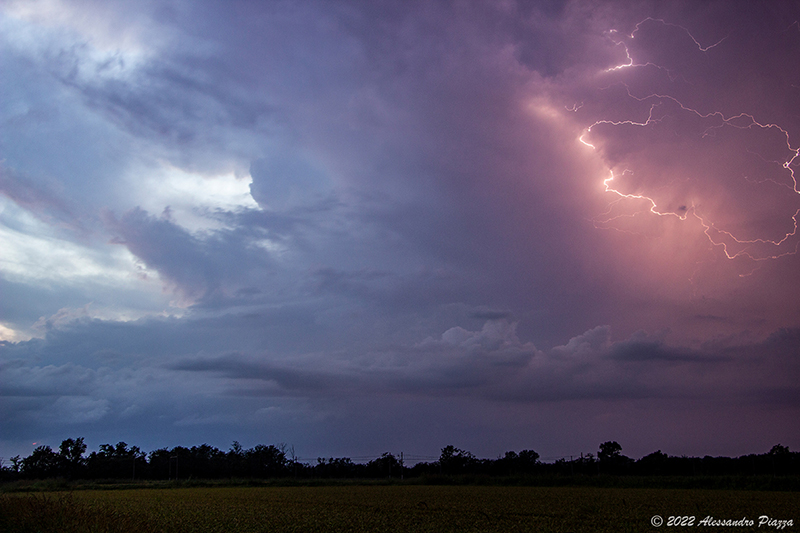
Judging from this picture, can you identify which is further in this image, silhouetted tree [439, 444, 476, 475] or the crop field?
silhouetted tree [439, 444, 476, 475]

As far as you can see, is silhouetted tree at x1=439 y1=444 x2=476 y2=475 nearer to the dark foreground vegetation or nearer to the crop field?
the dark foreground vegetation

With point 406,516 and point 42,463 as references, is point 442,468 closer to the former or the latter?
point 406,516

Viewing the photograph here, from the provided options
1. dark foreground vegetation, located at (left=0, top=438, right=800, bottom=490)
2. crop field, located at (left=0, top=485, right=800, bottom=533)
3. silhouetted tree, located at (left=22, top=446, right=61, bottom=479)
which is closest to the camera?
→ crop field, located at (left=0, top=485, right=800, bottom=533)

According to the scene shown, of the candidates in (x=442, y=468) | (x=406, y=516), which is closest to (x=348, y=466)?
(x=442, y=468)

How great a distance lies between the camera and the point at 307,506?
18406 mm

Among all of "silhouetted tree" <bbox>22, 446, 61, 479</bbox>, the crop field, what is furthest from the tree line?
the crop field

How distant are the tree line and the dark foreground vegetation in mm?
69

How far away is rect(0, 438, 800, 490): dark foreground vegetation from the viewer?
104 ft

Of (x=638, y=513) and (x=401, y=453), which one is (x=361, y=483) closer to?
(x=401, y=453)

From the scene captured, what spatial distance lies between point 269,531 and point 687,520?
34.1ft

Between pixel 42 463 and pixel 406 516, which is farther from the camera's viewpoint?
pixel 42 463

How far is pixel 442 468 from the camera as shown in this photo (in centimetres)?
5025

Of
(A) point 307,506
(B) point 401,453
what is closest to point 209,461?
(B) point 401,453

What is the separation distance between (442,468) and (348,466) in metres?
9.20
